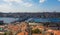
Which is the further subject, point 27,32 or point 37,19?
point 37,19

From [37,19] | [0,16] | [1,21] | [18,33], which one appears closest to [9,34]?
[18,33]

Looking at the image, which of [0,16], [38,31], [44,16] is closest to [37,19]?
[44,16]

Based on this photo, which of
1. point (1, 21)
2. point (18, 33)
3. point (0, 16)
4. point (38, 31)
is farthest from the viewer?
point (0, 16)

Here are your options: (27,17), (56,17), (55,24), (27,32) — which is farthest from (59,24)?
(27,32)

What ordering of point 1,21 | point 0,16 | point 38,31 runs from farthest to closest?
point 0,16
point 1,21
point 38,31

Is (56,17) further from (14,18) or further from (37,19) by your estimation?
(14,18)

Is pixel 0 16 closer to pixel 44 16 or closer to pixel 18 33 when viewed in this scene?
pixel 44 16

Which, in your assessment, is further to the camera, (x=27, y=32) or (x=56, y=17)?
(x=56, y=17)

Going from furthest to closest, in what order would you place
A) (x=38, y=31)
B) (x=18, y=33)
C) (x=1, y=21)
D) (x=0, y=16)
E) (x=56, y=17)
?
1. (x=56, y=17)
2. (x=0, y=16)
3. (x=1, y=21)
4. (x=38, y=31)
5. (x=18, y=33)

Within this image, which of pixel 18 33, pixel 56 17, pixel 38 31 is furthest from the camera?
pixel 56 17
